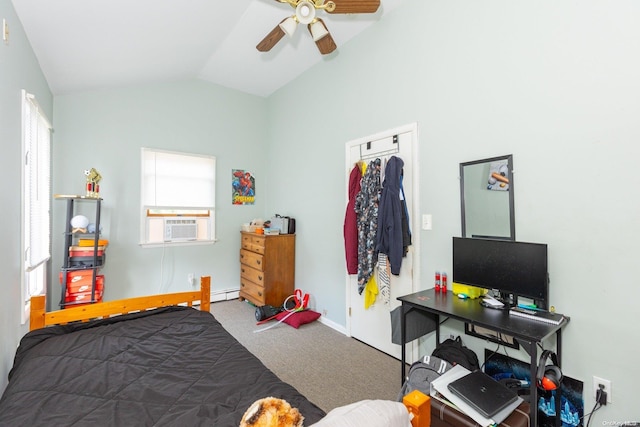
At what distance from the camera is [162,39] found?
9.18ft

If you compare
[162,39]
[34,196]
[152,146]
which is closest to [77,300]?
[34,196]

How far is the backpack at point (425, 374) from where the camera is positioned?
1833 millimetres

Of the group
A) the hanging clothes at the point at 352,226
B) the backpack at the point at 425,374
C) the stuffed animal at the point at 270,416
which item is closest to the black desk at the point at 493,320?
the backpack at the point at 425,374

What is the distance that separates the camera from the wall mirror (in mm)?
2027

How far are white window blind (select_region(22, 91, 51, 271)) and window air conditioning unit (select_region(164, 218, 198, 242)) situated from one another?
1.20 metres

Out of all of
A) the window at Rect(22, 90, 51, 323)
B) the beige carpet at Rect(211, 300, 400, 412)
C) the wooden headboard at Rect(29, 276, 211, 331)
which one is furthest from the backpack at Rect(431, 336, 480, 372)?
the window at Rect(22, 90, 51, 323)

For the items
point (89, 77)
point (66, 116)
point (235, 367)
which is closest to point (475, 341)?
point (235, 367)

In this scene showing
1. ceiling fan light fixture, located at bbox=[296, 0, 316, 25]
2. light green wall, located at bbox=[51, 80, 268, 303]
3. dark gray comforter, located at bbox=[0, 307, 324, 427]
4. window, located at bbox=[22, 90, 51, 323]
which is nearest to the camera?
dark gray comforter, located at bbox=[0, 307, 324, 427]

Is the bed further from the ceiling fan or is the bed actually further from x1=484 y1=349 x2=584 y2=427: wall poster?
the ceiling fan

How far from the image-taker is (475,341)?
2.23m

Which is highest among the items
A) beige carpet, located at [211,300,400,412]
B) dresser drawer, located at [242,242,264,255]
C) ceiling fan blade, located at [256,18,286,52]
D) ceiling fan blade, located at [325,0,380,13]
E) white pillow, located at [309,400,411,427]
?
ceiling fan blade, located at [256,18,286,52]

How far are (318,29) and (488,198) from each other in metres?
1.73

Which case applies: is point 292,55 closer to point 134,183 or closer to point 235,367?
point 134,183

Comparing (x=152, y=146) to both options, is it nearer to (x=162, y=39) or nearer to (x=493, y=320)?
(x=162, y=39)
